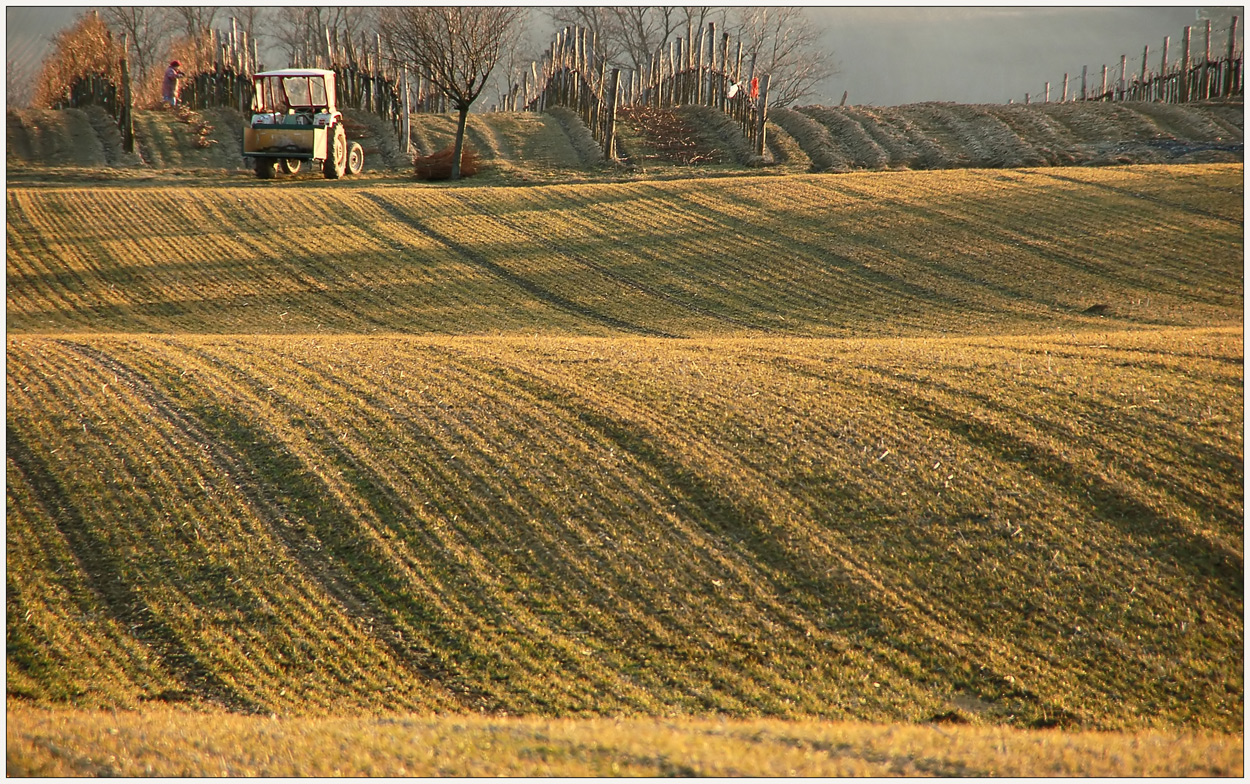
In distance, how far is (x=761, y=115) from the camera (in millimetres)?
42938

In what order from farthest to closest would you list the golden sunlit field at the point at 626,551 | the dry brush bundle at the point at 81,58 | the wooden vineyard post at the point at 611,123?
1. the dry brush bundle at the point at 81,58
2. the wooden vineyard post at the point at 611,123
3. the golden sunlit field at the point at 626,551

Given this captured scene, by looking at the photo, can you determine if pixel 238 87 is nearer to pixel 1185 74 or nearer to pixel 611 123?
pixel 611 123

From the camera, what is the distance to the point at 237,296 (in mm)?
22859

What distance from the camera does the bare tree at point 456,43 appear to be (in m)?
36.7

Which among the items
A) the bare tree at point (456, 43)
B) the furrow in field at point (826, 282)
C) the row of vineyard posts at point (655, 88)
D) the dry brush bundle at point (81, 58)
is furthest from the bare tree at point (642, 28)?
the furrow in field at point (826, 282)

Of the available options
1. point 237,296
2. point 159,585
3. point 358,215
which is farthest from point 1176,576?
point 358,215

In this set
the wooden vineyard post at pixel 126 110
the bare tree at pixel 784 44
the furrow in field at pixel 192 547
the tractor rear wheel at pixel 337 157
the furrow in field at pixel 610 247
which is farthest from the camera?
the bare tree at pixel 784 44

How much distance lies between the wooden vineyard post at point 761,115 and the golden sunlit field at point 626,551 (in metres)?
25.8

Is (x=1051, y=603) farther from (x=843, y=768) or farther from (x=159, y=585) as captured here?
(x=159, y=585)

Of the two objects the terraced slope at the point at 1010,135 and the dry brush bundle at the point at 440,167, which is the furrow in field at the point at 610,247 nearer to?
the dry brush bundle at the point at 440,167

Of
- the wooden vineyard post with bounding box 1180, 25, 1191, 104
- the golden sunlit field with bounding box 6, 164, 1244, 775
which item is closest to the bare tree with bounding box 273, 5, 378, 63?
the wooden vineyard post with bounding box 1180, 25, 1191, 104

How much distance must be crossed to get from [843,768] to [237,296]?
69.5ft

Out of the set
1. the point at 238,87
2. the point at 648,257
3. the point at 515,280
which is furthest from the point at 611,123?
the point at 238,87

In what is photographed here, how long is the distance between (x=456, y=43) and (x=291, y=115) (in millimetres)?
8579
